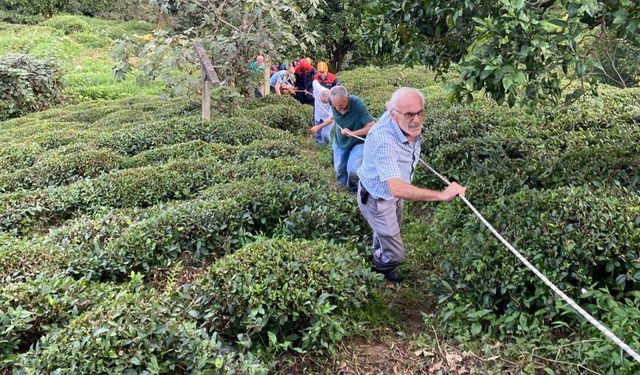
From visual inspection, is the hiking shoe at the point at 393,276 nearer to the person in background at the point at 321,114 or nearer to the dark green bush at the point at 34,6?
the person in background at the point at 321,114

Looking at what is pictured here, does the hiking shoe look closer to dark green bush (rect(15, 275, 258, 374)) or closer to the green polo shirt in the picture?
dark green bush (rect(15, 275, 258, 374))

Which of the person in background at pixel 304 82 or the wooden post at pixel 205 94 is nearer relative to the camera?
the wooden post at pixel 205 94

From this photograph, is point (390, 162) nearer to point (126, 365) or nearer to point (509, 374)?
point (509, 374)

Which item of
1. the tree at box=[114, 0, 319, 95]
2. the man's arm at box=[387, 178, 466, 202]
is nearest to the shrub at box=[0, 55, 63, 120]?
the tree at box=[114, 0, 319, 95]

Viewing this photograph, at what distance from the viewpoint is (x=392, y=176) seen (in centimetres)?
376

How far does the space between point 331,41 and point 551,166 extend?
40.7 ft

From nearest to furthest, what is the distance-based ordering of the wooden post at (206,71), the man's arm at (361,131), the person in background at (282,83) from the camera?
1. the man's arm at (361,131)
2. the wooden post at (206,71)
3. the person in background at (282,83)

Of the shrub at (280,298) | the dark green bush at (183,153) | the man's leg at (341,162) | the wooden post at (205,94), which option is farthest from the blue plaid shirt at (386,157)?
the wooden post at (205,94)

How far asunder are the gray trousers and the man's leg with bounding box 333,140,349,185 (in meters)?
1.98

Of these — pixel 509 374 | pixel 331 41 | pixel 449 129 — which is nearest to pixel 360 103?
pixel 449 129

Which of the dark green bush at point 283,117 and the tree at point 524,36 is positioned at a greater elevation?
the tree at point 524,36

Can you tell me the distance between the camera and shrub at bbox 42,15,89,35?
87.1ft

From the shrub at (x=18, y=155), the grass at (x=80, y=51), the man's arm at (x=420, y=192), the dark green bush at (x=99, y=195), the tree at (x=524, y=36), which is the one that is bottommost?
the grass at (x=80, y=51)

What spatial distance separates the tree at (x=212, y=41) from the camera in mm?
7645
